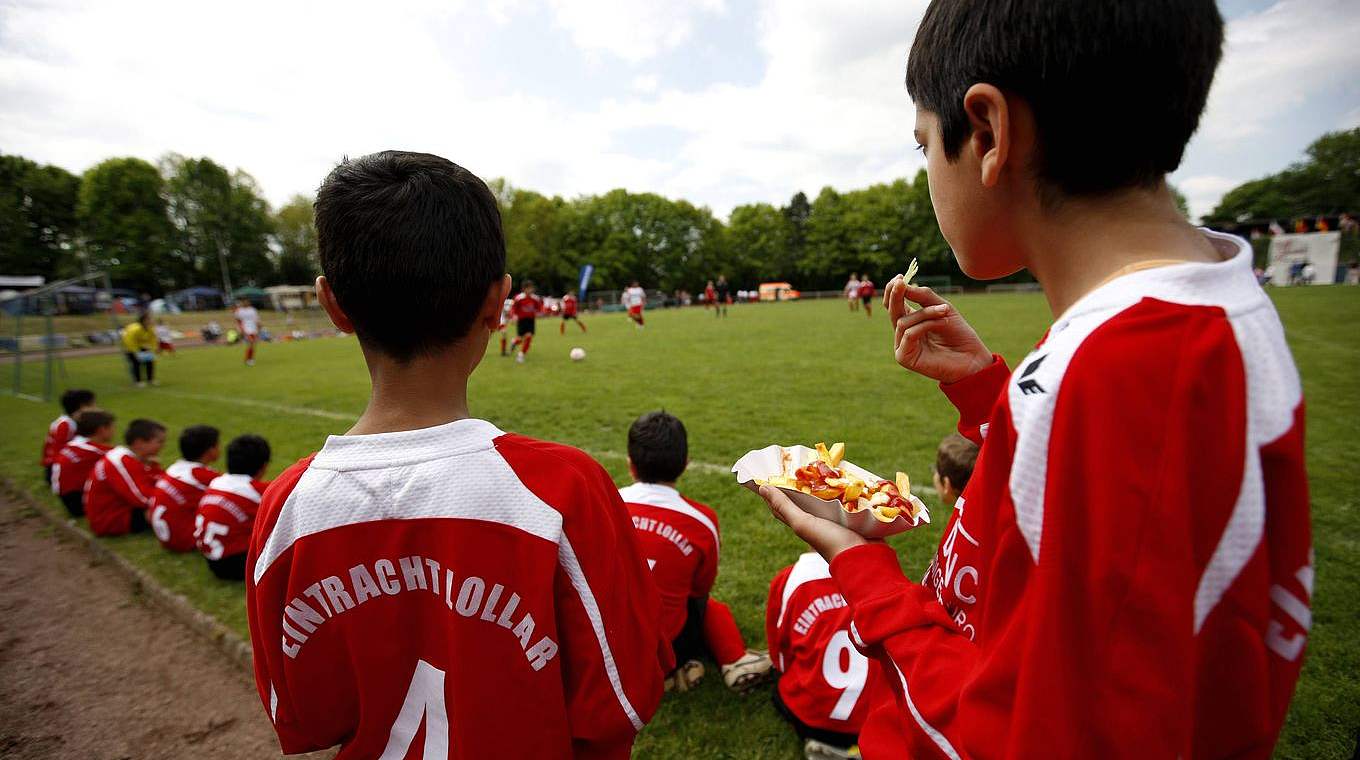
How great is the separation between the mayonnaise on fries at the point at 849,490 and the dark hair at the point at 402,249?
938mm

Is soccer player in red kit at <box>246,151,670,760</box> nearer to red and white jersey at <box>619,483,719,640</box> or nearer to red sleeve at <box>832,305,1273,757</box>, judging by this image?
red sleeve at <box>832,305,1273,757</box>

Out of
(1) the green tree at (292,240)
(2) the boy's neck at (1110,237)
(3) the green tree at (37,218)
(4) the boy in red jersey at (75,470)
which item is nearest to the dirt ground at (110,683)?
(4) the boy in red jersey at (75,470)

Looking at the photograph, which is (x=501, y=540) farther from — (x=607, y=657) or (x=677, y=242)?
(x=677, y=242)

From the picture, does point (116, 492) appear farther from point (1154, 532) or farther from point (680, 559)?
point (1154, 532)

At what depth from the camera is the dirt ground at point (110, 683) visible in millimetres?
3176

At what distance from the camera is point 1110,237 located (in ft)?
3.10

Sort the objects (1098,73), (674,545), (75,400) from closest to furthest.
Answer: (1098,73) → (674,545) → (75,400)

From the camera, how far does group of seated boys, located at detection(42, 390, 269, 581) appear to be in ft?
14.6

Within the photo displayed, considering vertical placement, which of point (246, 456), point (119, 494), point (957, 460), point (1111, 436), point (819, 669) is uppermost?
A: point (1111, 436)

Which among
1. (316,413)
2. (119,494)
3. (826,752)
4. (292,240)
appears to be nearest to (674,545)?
(826,752)

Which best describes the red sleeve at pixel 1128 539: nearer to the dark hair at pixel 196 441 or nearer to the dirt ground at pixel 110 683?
the dirt ground at pixel 110 683

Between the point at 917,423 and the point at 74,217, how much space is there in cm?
7995


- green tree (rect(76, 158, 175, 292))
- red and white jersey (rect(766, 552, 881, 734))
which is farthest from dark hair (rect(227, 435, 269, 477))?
green tree (rect(76, 158, 175, 292))

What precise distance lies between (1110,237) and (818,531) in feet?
2.58
